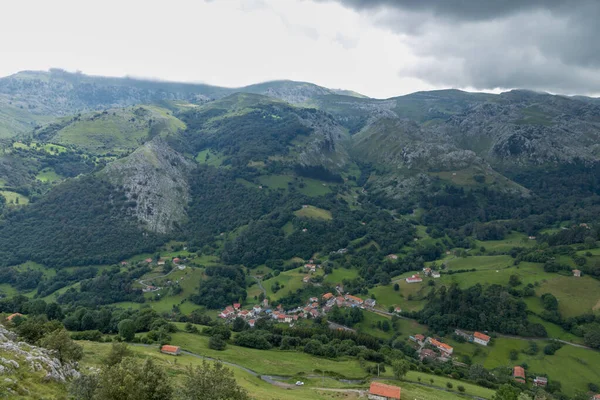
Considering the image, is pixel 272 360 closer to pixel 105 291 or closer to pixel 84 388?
pixel 84 388

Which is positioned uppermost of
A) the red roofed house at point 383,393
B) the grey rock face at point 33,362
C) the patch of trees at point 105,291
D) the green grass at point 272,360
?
the grey rock face at point 33,362

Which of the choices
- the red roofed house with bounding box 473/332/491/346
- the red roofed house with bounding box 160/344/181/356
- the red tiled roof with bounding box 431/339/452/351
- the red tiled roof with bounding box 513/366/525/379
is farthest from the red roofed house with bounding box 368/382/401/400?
the red roofed house with bounding box 473/332/491/346

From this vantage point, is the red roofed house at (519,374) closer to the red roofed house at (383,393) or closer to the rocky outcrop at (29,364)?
the red roofed house at (383,393)

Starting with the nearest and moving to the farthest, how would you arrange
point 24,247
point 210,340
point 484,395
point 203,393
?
1. point 203,393
2. point 484,395
3. point 210,340
4. point 24,247

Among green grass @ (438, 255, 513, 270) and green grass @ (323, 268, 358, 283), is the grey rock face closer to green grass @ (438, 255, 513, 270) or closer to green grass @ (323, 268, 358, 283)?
green grass @ (323, 268, 358, 283)

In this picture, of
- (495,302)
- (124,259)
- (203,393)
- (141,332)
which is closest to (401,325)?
(495,302)

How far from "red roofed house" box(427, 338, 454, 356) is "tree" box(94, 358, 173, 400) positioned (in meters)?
108

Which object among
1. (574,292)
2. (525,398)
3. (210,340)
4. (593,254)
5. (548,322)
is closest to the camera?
(525,398)

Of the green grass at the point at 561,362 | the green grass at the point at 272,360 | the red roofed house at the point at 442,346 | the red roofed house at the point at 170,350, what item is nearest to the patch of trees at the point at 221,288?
the green grass at the point at 272,360

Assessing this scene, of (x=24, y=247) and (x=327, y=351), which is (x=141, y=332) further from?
(x=24, y=247)

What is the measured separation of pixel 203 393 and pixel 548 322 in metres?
137

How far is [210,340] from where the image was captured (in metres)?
89.1

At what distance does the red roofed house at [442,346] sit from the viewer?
112562mm

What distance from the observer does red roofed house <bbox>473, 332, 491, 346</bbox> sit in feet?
387
